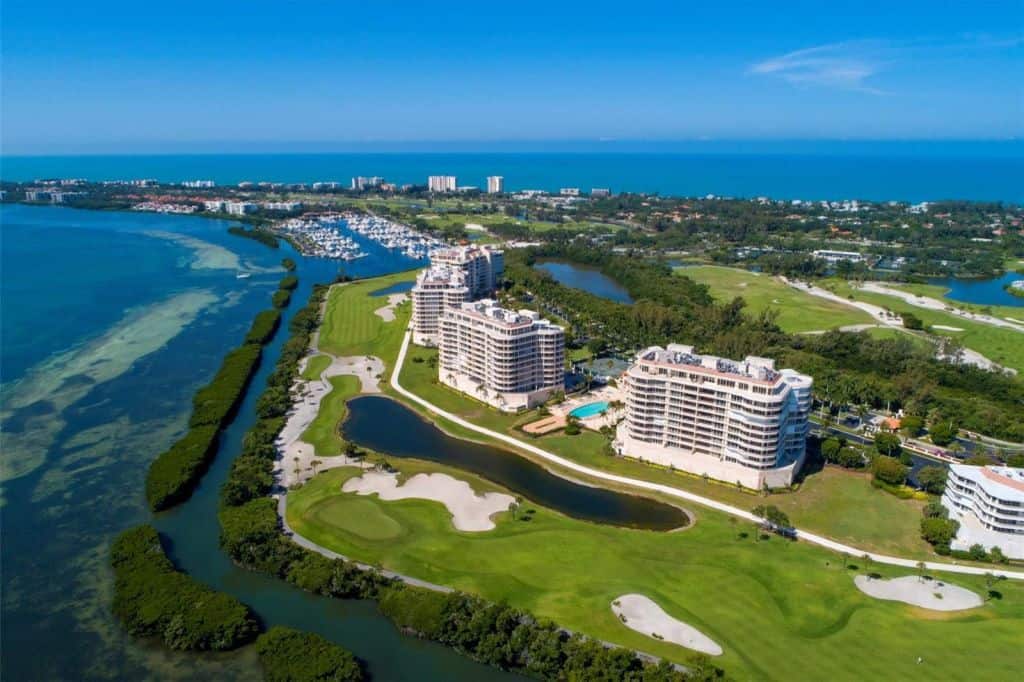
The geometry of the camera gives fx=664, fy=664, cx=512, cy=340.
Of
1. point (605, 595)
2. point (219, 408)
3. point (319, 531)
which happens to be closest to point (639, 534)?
point (605, 595)

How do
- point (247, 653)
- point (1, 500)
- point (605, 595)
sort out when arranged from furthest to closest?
point (1, 500) → point (605, 595) → point (247, 653)

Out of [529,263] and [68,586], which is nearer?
[68,586]

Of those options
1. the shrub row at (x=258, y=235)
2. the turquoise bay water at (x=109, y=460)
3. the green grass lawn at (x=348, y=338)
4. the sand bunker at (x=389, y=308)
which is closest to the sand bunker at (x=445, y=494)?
the green grass lawn at (x=348, y=338)

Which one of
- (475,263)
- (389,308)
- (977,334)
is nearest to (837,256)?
(977,334)

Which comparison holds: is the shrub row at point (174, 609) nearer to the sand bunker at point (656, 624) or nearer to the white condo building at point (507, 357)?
the sand bunker at point (656, 624)

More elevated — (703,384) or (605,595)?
(703,384)

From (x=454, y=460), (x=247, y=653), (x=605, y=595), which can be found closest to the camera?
(x=247, y=653)

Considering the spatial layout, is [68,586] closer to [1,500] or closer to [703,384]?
[1,500]

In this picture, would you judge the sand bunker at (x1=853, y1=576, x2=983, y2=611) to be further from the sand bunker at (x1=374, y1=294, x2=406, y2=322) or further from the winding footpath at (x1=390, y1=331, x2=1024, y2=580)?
the sand bunker at (x1=374, y1=294, x2=406, y2=322)
